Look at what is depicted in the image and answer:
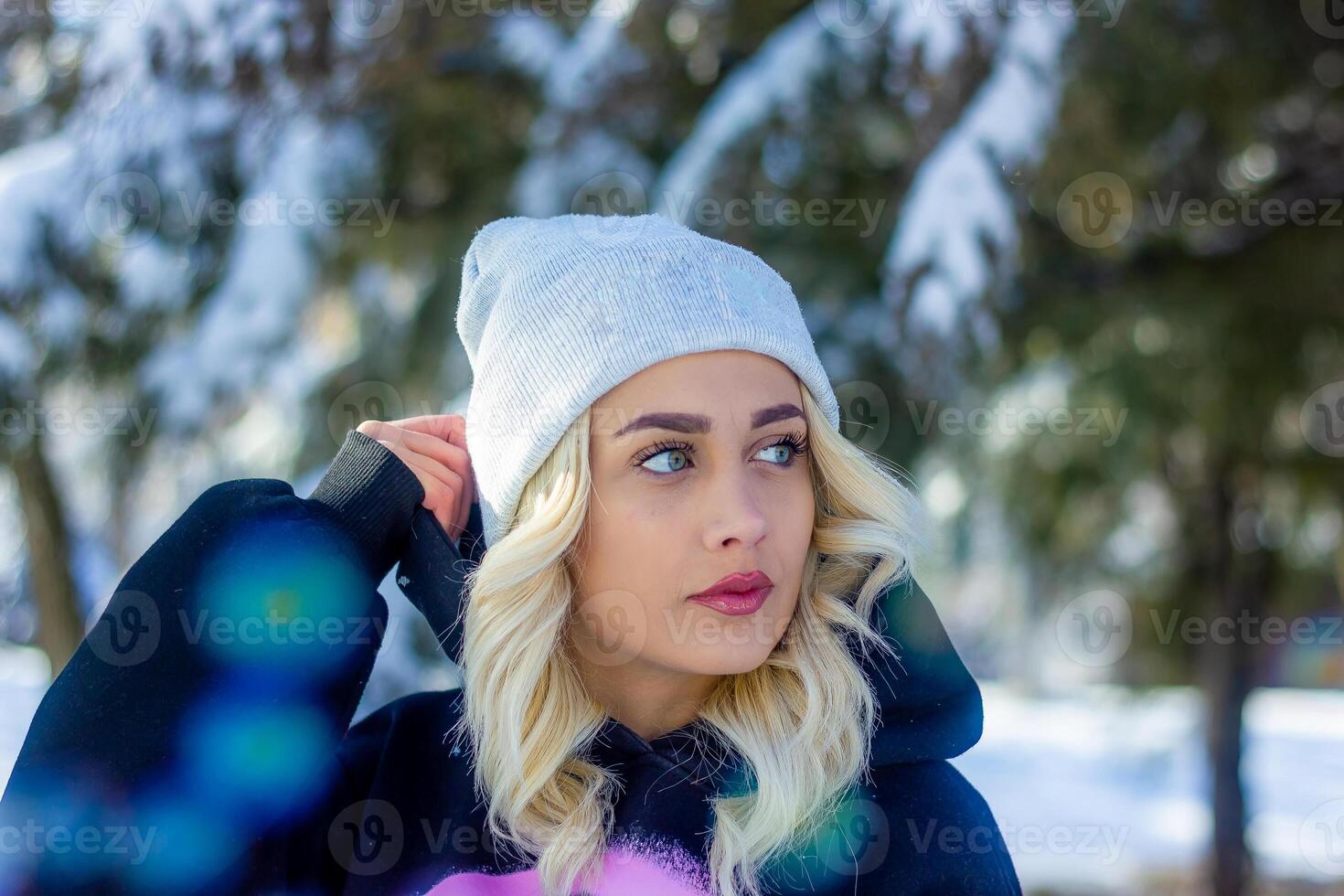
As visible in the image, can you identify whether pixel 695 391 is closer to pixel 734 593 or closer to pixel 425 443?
pixel 734 593

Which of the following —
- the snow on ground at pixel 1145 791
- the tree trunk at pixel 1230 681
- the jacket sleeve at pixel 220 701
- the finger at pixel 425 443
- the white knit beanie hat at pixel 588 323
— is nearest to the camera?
the jacket sleeve at pixel 220 701

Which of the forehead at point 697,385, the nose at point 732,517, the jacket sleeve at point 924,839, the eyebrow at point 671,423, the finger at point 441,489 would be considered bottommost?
the jacket sleeve at point 924,839

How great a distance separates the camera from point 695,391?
5.23 feet

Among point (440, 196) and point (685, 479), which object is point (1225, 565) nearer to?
point (440, 196)

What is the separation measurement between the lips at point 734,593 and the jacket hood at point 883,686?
24cm

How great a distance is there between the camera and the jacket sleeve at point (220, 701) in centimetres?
150

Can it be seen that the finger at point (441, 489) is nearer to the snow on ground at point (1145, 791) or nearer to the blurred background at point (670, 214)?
the blurred background at point (670, 214)

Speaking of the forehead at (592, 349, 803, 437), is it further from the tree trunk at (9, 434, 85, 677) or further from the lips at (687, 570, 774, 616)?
the tree trunk at (9, 434, 85, 677)

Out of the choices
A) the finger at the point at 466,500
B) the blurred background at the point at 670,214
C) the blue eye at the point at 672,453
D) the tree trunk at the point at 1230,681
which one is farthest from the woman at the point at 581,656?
the tree trunk at the point at 1230,681

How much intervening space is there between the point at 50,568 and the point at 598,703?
2.27m

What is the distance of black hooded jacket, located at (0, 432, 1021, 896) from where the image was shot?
1.51m

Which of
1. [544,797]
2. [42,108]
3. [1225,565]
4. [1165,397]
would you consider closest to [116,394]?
[42,108]

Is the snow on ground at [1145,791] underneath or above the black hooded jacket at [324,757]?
underneath

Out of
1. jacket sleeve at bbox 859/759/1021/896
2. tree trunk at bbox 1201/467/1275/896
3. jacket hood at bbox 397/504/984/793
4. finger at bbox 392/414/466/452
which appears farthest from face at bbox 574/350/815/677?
tree trunk at bbox 1201/467/1275/896
